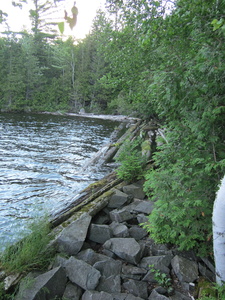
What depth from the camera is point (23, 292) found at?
289cm

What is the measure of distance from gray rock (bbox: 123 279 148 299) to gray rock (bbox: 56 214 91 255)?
3.60 feet

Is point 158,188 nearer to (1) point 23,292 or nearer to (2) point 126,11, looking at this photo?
(1) point 23,292

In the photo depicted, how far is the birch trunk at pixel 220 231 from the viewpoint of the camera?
8.69 feet

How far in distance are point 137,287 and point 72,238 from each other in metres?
1.42

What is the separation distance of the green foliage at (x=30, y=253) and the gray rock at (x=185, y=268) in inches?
80.6

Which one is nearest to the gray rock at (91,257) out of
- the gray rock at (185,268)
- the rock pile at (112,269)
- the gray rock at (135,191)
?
the rock pile at (112,269)

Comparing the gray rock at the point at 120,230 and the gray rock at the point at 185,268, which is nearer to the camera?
the gray rock at the point at 185,268

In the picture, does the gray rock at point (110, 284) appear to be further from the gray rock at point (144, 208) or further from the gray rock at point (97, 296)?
the gray rock at point (144, 208)

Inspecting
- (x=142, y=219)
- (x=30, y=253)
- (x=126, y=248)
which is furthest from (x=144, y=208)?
(x=30, y=253)

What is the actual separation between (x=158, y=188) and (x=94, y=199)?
7.61ft

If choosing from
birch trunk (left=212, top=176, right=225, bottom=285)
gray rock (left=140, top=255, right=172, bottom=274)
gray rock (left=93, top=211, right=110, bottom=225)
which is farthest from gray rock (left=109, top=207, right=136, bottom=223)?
birch trunk (left=212, top=176, right=225, bottom=285)

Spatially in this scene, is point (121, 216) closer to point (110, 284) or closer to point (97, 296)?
point (110, 284)

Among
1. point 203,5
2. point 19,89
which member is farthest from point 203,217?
point 19,89

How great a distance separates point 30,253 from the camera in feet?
11.3
